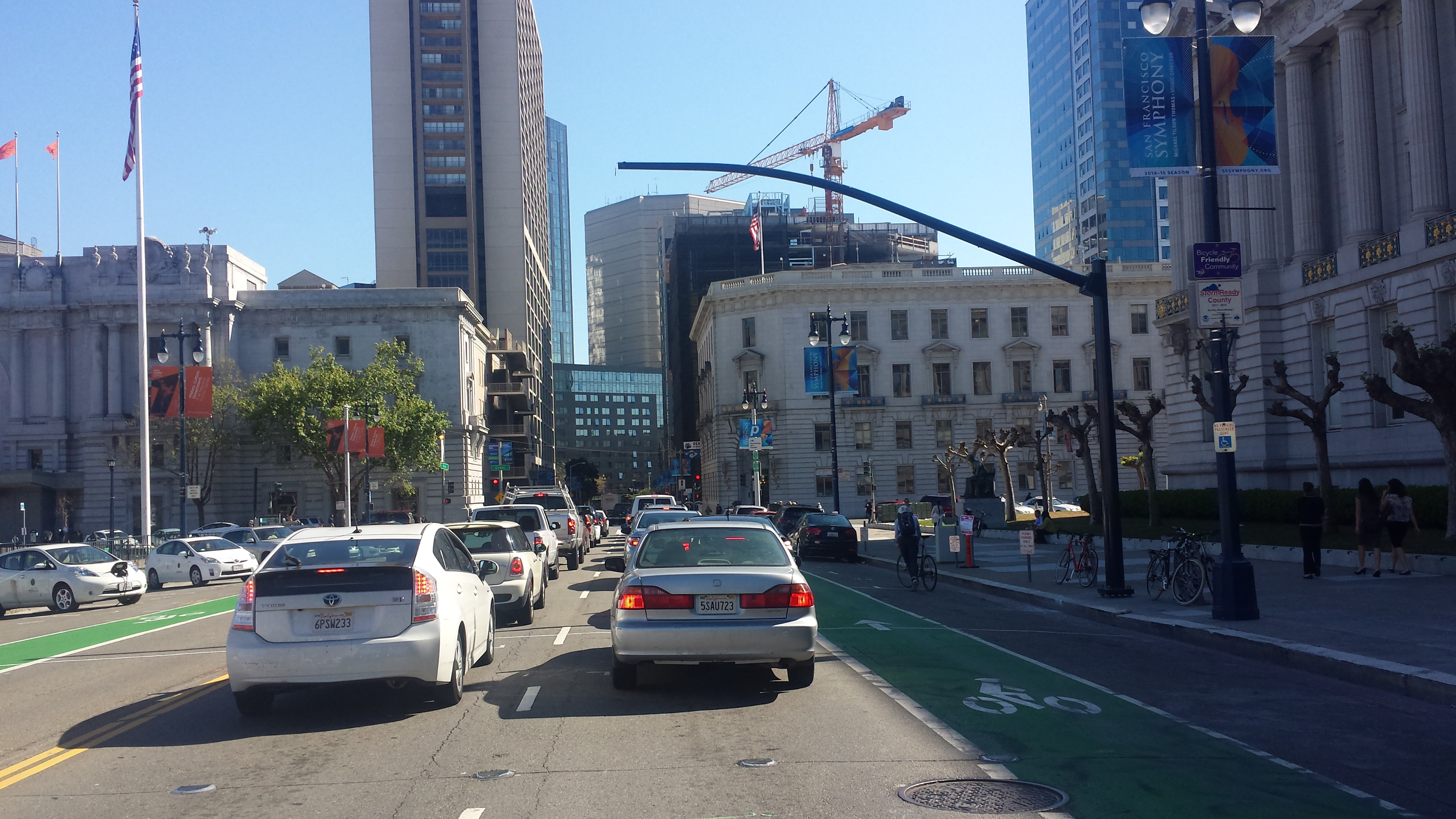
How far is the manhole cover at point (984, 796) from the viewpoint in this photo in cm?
641

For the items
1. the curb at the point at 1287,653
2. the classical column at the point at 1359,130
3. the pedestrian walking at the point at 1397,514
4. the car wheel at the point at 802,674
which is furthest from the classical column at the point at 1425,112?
the car wheel at the point at 802,674

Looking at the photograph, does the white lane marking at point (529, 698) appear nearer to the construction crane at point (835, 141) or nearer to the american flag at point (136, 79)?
the american flag at point (136, 79)

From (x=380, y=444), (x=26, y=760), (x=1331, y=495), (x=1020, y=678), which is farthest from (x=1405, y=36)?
(x=380, y=444)

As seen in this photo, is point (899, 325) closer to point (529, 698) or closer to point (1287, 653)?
point (1287, 653)

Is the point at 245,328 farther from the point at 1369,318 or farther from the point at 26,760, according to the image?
the point at 26,760

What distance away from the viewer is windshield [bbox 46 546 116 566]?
24750 mm

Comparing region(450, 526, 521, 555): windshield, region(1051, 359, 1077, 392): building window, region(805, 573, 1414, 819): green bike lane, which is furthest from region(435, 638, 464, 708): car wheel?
region(1051, 359, 1077, 392): building window

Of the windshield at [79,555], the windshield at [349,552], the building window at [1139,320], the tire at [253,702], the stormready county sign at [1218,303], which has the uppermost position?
the building window at [1139,320]

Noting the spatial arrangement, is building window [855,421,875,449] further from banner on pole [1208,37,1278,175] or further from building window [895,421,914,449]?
Result: banner on pole [1208,37,1278,175]

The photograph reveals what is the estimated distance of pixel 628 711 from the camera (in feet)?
31.7

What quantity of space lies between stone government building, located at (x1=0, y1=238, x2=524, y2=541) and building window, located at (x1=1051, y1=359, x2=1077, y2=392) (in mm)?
42947

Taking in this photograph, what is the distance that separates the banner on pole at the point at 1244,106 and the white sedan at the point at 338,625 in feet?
42.2

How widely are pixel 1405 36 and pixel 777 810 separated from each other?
3848 cm

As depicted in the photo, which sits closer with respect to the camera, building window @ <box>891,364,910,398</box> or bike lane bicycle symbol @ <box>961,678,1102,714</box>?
bike lane bicycle symbol @ <box>961,678,1102,714</box>
